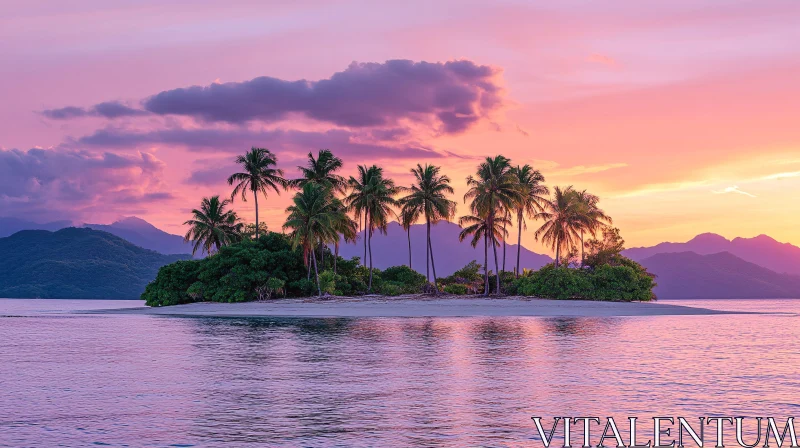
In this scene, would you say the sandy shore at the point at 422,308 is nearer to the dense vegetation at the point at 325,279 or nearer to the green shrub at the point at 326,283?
the green shrub at the point at 326,283

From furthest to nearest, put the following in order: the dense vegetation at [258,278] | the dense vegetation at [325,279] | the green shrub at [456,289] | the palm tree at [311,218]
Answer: the green shrub at [456,289], the dense vegetation at [258,278], the dense vegetation at [325,279], the palm tree at [311,218]

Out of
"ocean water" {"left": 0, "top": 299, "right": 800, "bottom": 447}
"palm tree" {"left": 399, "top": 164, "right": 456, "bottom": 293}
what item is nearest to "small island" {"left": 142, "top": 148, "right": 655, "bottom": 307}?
"palm tree" {"left": 399, "top": 164, "right": 456, "bottom": 293}

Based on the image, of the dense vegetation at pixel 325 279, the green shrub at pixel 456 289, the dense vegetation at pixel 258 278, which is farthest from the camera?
the green shrub at pixel 456 289

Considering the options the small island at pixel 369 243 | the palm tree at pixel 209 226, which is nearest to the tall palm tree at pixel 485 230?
the small island at pixel 369 243

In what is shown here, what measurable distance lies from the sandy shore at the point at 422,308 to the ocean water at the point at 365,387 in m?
31.0

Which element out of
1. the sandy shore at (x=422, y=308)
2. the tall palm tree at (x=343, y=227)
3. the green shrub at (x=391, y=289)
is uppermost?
the tall palm tree at (x=343, y=227)

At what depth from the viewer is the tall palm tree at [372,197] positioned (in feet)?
279

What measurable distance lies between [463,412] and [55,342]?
1156 inches

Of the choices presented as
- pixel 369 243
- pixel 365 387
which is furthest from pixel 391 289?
pixel 365 387

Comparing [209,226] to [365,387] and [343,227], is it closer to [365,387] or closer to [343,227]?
[343,227]

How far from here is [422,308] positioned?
7419cm

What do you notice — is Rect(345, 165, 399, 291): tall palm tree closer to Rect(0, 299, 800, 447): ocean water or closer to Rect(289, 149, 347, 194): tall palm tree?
Rect(289, 149, 347, 194): tall palm tree

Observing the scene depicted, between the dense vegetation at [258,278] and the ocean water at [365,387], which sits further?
the dense vegetation at [258,278]

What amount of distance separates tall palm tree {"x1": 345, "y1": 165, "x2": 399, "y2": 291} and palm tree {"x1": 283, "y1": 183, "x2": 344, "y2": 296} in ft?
18.0
